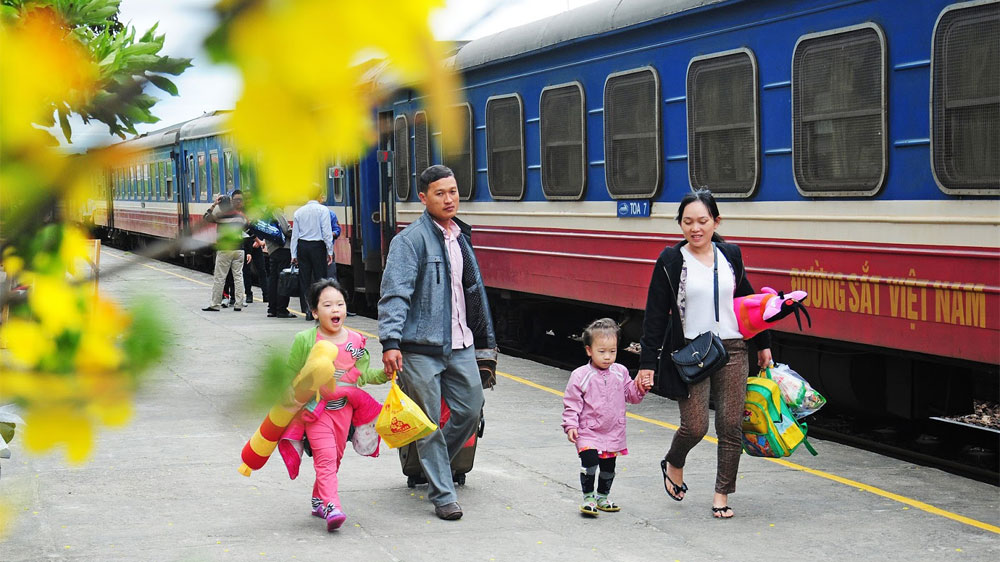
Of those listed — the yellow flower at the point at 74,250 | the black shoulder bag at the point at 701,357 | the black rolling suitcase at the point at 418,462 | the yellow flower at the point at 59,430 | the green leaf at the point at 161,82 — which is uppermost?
the green leaf at the point at 161,82

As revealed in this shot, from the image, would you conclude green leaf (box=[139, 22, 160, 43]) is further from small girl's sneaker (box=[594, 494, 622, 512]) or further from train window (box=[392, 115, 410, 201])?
train window (box=[392, 115, 410, 201])

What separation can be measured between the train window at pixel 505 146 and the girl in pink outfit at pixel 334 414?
625cm

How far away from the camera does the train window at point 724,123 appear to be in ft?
29.2

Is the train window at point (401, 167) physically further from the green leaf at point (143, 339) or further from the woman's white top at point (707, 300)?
the green leaf at point (143, 339)

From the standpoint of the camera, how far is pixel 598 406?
6.11 meters

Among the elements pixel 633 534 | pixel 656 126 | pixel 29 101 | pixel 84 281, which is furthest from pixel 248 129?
pixel 656 126

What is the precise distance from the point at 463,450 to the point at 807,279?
2.82 metres

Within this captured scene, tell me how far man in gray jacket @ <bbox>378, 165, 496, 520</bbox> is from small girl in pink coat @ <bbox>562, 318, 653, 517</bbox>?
577mm

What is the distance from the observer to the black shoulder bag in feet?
19.8

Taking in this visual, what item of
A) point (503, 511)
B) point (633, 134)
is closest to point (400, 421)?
point (503, 511)

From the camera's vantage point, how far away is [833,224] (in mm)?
8086

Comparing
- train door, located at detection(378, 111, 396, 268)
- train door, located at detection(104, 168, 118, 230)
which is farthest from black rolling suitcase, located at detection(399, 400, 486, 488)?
train door, located at detection(378, 111, 396, 268)

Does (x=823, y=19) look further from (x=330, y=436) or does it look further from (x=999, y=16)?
(x=330, y=436)

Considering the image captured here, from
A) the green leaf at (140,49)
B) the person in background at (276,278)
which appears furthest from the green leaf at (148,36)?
the person in background at (276,278)
